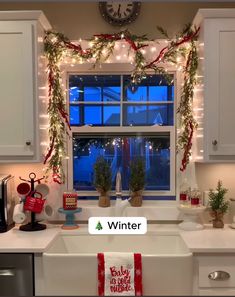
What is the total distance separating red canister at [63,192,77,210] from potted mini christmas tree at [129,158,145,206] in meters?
0.44

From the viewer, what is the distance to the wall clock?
8.48 feet

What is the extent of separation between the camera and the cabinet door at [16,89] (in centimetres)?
222

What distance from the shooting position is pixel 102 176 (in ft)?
8.52

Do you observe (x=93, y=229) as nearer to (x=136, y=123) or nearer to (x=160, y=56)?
(x=136, y=123)

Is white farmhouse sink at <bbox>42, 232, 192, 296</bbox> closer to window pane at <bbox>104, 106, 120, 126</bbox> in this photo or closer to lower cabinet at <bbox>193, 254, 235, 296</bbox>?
lower cabinet at <bbox>193, 254, 235, 296</bbox>

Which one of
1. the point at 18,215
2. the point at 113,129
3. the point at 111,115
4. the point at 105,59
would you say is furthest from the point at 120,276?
the point at 105,59

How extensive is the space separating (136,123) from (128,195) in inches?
22.7

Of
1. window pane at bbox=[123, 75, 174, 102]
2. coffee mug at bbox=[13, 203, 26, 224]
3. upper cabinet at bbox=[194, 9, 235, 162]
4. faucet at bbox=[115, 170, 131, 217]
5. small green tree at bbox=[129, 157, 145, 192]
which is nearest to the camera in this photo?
upper cabinet at bbox=[194, 9, 235, 162]

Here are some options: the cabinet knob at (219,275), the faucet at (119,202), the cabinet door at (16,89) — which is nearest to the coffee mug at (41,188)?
the cabinet door at (16,89)

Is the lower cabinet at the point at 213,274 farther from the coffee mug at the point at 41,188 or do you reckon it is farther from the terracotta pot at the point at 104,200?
the coffee mug at the point at 41,188

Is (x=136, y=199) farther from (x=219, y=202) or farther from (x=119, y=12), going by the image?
(x=119, y=12)

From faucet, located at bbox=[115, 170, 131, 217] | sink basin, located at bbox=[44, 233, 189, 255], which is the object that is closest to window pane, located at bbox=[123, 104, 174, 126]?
faucet, located at bbox=[115, 170, 131, 217]

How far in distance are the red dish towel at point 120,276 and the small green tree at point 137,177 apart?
A: 72 centimetres

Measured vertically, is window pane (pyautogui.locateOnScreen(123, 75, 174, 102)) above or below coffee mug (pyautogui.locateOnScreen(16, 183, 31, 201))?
above
